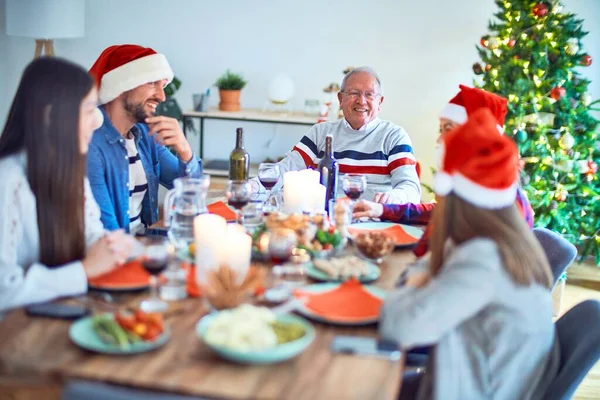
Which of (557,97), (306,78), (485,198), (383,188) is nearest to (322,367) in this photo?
(485,198)

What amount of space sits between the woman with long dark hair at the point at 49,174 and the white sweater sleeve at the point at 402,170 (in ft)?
4.77

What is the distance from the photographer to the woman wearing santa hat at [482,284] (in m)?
1.65

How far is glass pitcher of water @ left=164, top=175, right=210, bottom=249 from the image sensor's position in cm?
225

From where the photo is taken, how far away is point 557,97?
14.0ft

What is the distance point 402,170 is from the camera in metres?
3.37

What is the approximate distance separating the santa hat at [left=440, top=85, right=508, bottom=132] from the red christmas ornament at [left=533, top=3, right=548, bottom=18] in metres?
2.00

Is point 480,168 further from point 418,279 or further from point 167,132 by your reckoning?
point 167,132

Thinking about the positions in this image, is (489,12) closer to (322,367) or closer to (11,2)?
(11,2)

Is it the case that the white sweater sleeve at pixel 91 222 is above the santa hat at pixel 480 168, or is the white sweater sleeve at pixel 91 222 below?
below

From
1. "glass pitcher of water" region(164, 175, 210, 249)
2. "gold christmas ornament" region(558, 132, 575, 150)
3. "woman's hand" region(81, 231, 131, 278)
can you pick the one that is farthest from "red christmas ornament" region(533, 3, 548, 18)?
"woman's hand" region(81, 231, 131, 278)

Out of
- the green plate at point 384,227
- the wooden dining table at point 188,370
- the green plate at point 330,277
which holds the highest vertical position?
the green plate at point 384,227

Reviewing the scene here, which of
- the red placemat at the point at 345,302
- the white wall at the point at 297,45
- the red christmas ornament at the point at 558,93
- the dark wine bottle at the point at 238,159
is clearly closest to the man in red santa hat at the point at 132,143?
the dark wine bottle at the point at 238,159

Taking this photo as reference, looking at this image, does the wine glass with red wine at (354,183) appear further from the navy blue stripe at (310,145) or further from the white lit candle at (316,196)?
the navy blue stripe at (310,145)

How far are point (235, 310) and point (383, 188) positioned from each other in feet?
6.29
